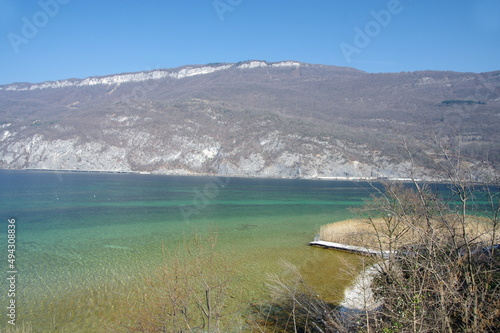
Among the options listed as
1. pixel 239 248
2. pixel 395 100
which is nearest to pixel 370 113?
pixel 395 100

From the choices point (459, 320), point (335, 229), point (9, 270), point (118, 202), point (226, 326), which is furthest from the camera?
point (118, 202)

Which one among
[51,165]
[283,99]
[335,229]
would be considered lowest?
[335,229]

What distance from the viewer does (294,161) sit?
118 meters

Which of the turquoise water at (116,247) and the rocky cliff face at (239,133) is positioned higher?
the rocky cliff face at (239,133)

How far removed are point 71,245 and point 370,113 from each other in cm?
14093

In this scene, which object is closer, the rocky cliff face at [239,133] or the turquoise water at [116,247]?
the turquoise water at [116,247]

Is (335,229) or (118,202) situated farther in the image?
(118,202)

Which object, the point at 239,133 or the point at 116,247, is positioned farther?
the point at 239,133

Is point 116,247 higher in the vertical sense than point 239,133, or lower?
lower

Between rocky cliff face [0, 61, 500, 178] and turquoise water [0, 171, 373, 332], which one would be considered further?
rocky cliff face [0, 61, 500, 178]

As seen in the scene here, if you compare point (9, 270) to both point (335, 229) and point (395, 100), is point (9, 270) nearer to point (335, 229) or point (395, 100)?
point (335, 229)

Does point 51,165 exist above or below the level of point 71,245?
above

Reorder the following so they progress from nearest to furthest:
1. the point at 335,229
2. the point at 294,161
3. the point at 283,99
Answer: the point at 335,229
the point at 294,161
the point at 283,99

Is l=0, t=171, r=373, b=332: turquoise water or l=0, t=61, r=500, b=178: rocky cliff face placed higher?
l=0, t=61, r=500, b=178: rocky cliff face
